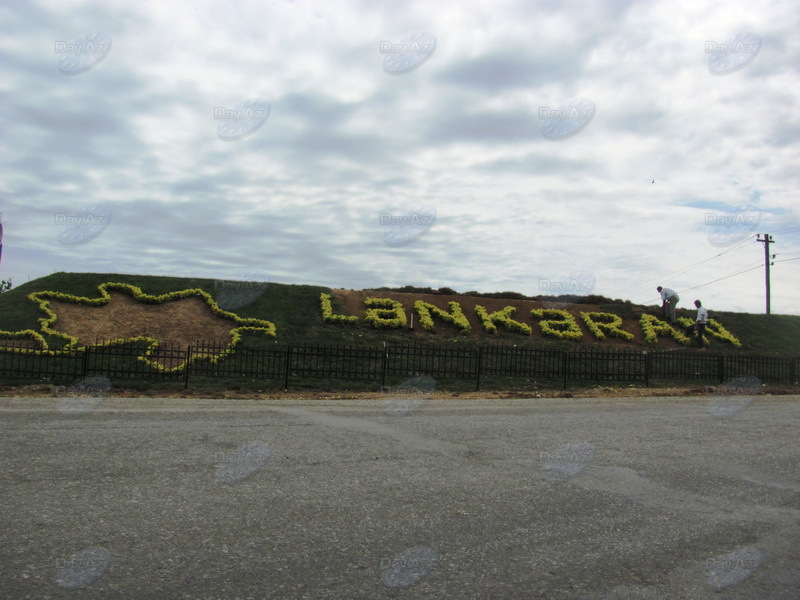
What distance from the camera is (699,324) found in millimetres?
27578

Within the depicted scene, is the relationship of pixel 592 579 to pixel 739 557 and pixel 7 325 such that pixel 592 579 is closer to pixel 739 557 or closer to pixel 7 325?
pixel 739 557

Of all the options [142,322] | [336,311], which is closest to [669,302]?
[336,311]

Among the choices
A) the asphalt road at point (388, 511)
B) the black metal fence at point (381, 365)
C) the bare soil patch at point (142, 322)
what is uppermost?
the bare soil patch at point (142, 322)

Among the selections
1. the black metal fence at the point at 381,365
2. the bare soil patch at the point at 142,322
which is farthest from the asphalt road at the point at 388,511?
the bare soil patch at the point at 142,322

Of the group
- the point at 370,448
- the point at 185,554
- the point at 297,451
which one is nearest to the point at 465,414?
the point at 370,448

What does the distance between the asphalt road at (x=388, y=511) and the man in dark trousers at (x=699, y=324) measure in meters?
17.7

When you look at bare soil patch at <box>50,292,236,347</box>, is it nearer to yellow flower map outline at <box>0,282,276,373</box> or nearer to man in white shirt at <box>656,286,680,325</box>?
yellow flower map outline at <box>0,282,276,373</box>

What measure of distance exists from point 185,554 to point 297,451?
3.72m

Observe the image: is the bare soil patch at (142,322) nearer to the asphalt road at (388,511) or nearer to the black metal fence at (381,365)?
the black metal fence at (381,365)

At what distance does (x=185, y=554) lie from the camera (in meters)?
4.36

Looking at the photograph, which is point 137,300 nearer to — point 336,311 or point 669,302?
point 336,311

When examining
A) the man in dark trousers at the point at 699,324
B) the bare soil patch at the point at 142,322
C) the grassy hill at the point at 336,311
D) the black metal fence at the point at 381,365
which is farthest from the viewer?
the man in dark trousers at the point at 699,324

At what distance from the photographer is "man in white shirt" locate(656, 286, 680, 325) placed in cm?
3086

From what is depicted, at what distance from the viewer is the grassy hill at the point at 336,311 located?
76.7 feet
